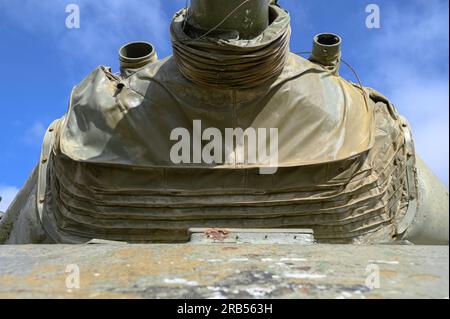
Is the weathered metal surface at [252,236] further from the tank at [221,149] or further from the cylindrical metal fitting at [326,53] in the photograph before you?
the cylindrical metal fitting at [326,53]

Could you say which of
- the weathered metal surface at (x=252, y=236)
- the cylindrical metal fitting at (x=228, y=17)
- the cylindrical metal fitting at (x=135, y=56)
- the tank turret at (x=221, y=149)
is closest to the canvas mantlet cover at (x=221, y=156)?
the tank turret at (x=221, y=149)

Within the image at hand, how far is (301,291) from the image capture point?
6.90 feet

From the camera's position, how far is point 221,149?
428 cm

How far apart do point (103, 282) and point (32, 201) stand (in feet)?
9.58

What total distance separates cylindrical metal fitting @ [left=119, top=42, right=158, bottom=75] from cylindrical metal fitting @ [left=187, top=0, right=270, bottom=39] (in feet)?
2.97

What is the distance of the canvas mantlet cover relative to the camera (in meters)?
4.22

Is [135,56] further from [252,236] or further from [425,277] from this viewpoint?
[425,277]

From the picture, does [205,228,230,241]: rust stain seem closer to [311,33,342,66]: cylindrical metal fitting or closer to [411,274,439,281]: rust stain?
[411,274,439,281]: rust stain

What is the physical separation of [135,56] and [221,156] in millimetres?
1581

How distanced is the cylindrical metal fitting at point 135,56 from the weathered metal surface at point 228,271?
8.18 feet

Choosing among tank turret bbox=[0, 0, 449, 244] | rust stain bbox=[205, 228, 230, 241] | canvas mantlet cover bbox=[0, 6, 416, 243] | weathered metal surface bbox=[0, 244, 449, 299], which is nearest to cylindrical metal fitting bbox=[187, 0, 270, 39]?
tank turret bbox=[0, 0, 449, 244]

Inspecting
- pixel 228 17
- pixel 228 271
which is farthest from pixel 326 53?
pixel 228 271
